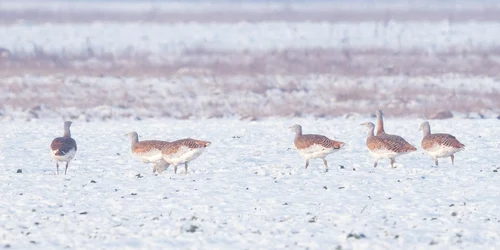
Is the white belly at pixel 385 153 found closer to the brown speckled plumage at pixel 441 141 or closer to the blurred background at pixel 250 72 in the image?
the brown speckled plumage at pixel 441 141

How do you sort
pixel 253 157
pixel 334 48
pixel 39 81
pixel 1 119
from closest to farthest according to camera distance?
1. pixel 253 157
2. pixel 1 119
3. pixel 39 81
4. pixel 334 48

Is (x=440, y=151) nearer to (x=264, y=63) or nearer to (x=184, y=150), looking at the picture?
(x=184, y=150)

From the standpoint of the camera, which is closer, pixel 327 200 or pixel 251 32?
pixel 327 200

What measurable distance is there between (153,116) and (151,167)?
1047 centimetres

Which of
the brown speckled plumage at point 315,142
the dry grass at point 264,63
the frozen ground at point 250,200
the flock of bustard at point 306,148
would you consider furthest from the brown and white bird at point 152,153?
the dry grass at point 264,63

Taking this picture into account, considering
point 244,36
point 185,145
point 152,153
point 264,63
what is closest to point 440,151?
point 185,145

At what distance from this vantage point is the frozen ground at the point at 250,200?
11555mm

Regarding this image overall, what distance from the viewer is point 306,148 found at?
16391 mm

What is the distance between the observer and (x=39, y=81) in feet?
107

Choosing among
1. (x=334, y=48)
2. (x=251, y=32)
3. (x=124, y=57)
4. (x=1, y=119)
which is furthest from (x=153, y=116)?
(x=251, y=32)

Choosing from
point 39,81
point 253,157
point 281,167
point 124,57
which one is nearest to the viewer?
point 281,167

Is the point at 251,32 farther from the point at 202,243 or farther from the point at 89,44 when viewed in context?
the point at 202,243

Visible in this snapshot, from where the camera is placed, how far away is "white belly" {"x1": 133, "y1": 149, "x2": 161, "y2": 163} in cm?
1648

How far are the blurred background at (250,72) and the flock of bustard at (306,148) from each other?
32.2ft
